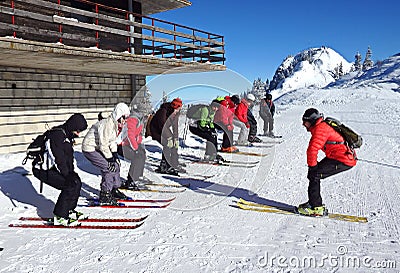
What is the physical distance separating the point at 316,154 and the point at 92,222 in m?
3.64

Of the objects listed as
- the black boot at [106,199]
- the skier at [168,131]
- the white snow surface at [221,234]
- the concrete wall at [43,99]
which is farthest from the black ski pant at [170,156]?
the concrete wall at [43,99]

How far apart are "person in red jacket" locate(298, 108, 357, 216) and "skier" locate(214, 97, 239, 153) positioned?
17.2ft

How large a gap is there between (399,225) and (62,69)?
1089 cm

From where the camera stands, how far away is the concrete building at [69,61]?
805cm

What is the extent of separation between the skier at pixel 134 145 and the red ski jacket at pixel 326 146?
3641 mm

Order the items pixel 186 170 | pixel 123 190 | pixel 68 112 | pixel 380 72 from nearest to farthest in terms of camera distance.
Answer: pixel 123 190, pixel 186 170, pixel 68 112, pixel 380 72

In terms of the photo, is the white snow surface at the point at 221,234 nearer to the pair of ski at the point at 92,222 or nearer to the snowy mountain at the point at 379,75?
the pair of ski at the point at 92,222

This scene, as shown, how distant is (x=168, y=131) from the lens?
25.9 ft

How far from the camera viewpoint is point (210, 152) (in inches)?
371

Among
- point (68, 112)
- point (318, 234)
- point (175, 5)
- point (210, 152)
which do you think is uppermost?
point (175, 5)

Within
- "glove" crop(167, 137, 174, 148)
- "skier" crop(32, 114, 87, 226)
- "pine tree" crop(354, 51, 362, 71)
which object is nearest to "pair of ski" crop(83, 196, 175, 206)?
"skier" crop(32, 114, 87, 226)

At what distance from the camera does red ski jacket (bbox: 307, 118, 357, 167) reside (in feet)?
15.3

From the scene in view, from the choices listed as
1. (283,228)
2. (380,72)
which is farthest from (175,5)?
(380,72)

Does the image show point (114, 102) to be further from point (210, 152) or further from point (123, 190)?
point (123, 190)
